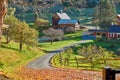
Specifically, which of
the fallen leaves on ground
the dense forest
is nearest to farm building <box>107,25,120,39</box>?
the dense forest

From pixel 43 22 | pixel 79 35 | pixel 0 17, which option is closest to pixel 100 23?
pixel 79 35

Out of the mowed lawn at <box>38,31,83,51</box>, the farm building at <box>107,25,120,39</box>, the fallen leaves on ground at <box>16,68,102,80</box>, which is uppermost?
the fallen leaves on ground at <box>16,68,102,80</box>

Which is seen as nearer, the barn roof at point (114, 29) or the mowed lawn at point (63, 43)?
the mowed lawn at point (63, 43)

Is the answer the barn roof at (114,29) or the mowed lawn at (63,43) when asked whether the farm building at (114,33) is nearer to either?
the barn roof at (114,29)

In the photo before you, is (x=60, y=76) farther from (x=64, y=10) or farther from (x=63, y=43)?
(x=64, y=10)

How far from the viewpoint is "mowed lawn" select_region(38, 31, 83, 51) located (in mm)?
78312

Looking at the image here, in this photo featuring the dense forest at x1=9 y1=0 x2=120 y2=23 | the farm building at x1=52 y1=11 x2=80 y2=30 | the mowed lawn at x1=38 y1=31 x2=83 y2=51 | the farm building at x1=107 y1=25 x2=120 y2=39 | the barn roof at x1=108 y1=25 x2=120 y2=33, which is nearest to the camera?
the mowed lawn at x1=38 y1=31 x2=83 y2=51

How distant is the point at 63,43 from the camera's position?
273 ft

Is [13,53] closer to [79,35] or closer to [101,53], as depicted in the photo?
[101,53]

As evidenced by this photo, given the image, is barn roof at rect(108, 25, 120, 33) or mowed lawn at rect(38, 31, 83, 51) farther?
barn roof at rect(108, 25, 120, 33)

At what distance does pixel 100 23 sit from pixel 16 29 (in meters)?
44.4

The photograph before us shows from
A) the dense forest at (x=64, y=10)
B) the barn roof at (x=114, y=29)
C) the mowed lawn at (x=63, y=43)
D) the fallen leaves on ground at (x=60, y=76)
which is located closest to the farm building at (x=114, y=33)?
the barn roof at (x=114, y=29)

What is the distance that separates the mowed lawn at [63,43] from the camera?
7831cm

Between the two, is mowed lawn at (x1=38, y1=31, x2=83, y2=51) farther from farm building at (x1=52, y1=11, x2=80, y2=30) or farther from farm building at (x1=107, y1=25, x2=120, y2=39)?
farm building at (x1=107, y1=25, x2=120, y2=39)
